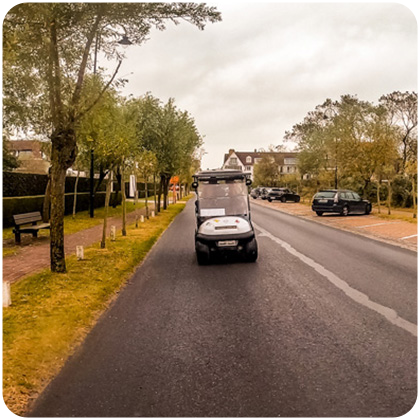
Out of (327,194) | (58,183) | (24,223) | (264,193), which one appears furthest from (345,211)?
(264,193)

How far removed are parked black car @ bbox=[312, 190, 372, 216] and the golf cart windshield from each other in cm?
1705

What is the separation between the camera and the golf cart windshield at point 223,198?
11.0m

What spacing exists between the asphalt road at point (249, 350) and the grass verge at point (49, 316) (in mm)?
229

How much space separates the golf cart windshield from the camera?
11.0 m

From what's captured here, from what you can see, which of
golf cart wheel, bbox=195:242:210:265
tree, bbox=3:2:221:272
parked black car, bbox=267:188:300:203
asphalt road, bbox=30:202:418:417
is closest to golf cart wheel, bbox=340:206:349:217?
asphalt road, bbox=30:202:418:417

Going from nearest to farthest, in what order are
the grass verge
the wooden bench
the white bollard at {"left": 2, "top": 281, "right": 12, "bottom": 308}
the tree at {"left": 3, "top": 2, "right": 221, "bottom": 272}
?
the grass verge → the white bollard at {"left": 2, "top": 281, "right": 12, "bottom": 308} → the tree at {"left": 3, "top": 2, "right": 221, "bottom": 272} → the wooden bench

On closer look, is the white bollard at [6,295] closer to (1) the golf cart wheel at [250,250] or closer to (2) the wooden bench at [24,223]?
(1) the golf cart wheel at [250,250]

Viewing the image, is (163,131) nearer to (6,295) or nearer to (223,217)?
(223,217)

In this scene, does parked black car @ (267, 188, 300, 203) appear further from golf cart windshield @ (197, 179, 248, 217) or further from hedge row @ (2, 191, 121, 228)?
golf cart windshield @ (197, 179, 248, 217)

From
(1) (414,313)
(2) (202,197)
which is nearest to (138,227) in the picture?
(2) (202,197)

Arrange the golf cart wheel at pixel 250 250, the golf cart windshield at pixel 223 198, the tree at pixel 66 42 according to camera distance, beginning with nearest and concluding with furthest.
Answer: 1. the tree at pixel 66 42
2. the golf cart wheel at pixel 250 250
3. the golf cart windshield at pixel 223 198

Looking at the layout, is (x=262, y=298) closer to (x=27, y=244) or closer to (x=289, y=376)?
(x=289, y=376)

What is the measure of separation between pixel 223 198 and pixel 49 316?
5.98m

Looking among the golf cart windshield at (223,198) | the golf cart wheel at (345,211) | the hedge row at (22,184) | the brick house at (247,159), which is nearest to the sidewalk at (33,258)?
the golf cart windshield at (223,198)
